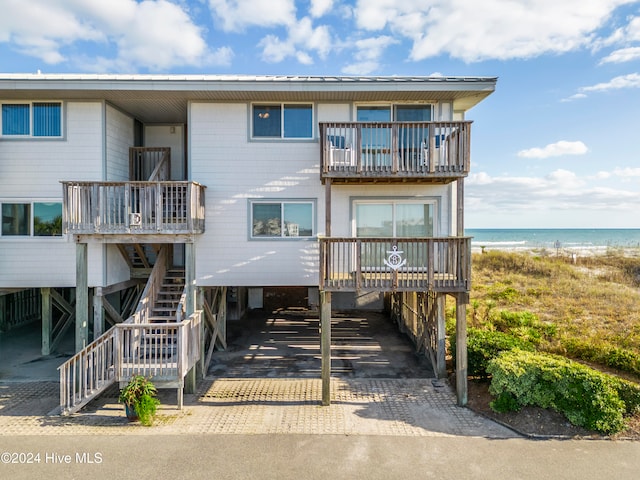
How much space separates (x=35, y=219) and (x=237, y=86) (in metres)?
6.74

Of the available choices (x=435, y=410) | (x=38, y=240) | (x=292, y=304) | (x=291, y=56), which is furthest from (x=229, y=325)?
(x=291, y=56)

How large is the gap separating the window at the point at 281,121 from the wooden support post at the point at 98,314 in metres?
6.11

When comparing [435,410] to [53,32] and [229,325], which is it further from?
[53,32]

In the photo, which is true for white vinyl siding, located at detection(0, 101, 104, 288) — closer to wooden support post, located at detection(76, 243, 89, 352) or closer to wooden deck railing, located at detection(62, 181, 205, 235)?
wooden support post, located at detection(76, 243, 89, 352)

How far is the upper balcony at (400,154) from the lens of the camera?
27.2 ft

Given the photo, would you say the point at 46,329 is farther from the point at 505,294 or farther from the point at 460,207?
the point at 505,294

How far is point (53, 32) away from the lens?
1173cm

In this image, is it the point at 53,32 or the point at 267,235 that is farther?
the point at 53,32

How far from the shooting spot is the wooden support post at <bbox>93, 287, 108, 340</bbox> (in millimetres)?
9273

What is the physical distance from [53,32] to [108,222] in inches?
323

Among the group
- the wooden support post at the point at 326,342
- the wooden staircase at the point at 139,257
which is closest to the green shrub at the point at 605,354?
the wooden support post at the point at 326,342

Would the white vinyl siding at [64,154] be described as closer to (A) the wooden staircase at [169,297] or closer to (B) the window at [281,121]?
(A) the wooden staircase at [169,297]

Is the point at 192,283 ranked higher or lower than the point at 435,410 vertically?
higher

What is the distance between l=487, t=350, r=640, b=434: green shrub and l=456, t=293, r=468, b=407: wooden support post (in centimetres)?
62
